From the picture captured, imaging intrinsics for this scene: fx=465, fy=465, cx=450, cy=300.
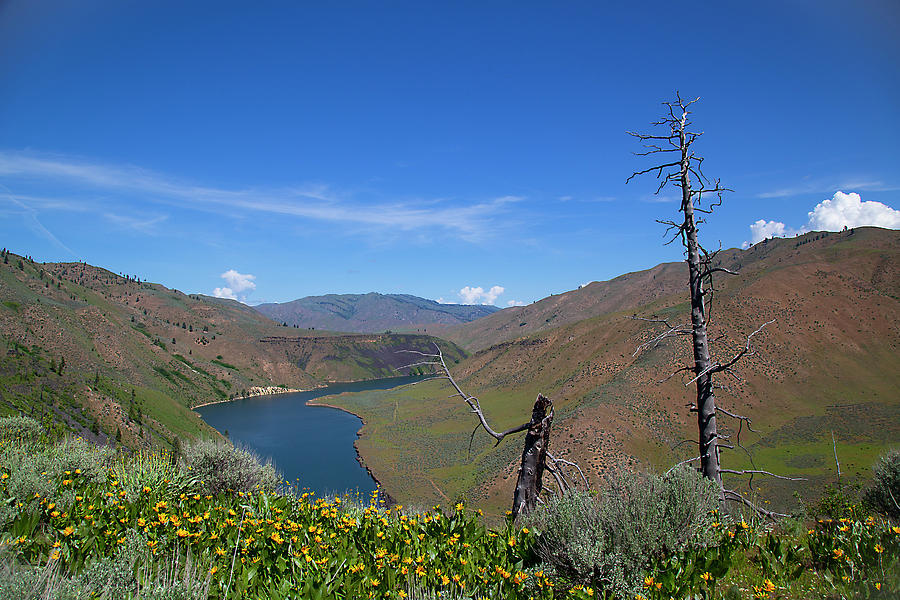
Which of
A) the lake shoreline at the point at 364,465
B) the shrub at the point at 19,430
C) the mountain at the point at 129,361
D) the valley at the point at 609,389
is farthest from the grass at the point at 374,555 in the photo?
the valley at the point at 609,389

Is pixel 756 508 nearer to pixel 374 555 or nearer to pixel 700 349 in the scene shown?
pixel 700 349

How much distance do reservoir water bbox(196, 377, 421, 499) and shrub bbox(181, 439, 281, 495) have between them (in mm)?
21197

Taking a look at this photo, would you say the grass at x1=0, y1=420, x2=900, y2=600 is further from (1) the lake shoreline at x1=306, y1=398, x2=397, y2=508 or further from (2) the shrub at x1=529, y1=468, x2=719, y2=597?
(1) the lake shoreline at x1=306, y1=398, x2=397, y2=508

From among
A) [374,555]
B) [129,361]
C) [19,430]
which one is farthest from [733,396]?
[129,361]

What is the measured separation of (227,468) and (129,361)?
90538mm

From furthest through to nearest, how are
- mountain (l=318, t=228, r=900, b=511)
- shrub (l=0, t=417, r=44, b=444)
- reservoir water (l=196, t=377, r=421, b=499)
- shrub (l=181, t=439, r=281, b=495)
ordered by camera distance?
reservoir water (l=196, t=377, r=421, b=499), mountain (l=318, t=228, r=900, b=511), shrub (l=181, t=439, r=281, b=495), shrub (l=0, t=417, r=44, b=444)

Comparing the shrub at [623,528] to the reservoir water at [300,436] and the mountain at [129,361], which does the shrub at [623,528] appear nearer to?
the mountain at [129,361]

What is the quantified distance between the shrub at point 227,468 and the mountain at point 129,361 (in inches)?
234

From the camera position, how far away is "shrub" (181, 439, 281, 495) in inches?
491

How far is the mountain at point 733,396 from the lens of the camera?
40156mm

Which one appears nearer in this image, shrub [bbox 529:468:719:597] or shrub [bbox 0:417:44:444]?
shrub [bbox 529:468:719:597]

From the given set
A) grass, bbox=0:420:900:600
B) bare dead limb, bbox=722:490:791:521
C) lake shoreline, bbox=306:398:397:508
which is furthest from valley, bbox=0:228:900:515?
grass, bbox=0:420:900:600

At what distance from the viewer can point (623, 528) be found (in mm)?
5191

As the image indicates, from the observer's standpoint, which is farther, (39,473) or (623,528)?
(39,473)
